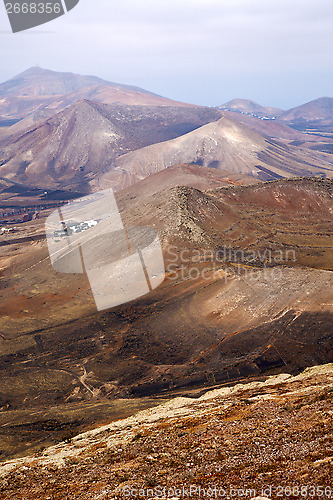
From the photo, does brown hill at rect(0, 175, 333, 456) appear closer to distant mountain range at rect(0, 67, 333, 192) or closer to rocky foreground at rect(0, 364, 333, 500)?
rocky foreground at rect(0, 364, 333, 500)

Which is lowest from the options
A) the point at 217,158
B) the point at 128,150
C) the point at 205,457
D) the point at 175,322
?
the point at 175,322

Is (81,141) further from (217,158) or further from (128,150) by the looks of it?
(217,158)

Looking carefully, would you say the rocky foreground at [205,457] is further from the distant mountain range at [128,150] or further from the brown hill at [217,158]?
the brown hill at [217,158]

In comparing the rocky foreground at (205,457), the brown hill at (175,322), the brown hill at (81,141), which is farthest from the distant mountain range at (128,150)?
the rocky foreground at (205,457)

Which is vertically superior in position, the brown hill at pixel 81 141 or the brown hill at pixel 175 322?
the brown hill at pixel 81 141

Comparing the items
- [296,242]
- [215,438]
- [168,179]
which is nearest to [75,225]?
[168,179]

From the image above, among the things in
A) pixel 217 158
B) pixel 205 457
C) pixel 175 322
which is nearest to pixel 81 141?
pixel 217 158

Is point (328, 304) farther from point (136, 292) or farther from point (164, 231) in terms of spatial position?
point (164, 231)

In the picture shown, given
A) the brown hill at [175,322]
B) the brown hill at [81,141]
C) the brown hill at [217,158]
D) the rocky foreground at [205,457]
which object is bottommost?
the brown hill at [175,322]
